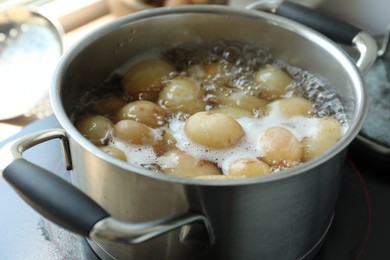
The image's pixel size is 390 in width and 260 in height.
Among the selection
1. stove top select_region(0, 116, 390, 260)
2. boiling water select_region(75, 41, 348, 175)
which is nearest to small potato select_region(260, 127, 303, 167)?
boiling water select_region(75, 41, 348, 175)

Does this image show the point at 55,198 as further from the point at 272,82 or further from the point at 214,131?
the point at 272,82

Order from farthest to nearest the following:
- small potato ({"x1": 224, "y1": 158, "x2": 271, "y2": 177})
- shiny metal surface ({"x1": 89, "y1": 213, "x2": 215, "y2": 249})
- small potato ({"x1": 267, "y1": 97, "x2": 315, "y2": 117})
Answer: small potato ({"x1": 267, "y1": 97, "x2": 315, "y2": 117})
small potato ({"x1": 224, "y1": 158, "x2": 271, "y2": 177})
shiny metal surface ({"x1": 89, "y1": 213, "x2": 215, "y2": 249})

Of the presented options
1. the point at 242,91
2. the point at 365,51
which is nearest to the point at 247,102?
the point at 242,91

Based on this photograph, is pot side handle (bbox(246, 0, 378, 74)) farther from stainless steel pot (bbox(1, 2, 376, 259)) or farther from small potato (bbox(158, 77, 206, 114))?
small potato (bbox(158, 77, 206, 114))

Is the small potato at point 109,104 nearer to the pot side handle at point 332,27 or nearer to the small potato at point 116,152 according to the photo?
the small potato at point 116,152

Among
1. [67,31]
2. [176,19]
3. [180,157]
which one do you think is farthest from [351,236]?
[67,31]

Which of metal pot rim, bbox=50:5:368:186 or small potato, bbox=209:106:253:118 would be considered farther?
small potato, bbox=209:106:253:118
